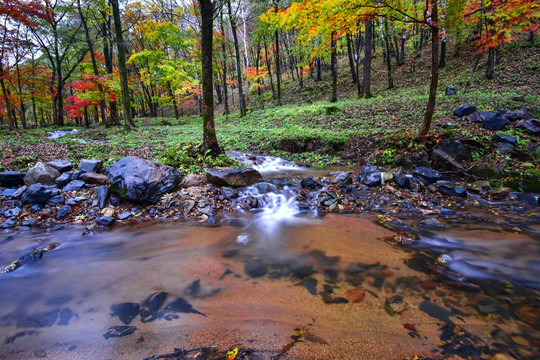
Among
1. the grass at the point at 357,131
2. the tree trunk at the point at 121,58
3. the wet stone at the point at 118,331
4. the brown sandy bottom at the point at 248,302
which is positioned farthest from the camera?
the tree trunk at the point at 121,58

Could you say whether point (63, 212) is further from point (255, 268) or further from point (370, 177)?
point (370, 177)

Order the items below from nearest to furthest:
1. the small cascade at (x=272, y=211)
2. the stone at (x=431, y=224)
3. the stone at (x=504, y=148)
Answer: the stone at (x=431, y=224), the small cascade at (x=272, y=211), the stone at (x=504, y=148)

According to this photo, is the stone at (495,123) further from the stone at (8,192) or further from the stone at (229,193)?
the stone at (8,192)

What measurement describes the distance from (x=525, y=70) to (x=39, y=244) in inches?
866

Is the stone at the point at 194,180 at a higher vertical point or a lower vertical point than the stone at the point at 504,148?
lower

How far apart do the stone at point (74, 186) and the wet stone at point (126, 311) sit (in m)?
4.34

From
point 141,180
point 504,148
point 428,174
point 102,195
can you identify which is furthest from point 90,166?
point 504,148

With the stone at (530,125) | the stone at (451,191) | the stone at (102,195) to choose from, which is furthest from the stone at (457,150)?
the stone at (102,195)

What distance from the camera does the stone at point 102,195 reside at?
5.52 metres

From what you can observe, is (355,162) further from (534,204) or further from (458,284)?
(458,284)

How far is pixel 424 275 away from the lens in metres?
3.16

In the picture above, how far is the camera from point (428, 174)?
647 centimetres

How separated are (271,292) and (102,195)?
484 cm

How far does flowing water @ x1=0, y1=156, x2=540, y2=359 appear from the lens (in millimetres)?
2229
